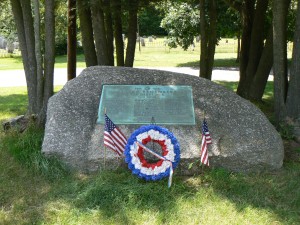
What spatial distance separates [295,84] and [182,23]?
→ 1811 centimetres

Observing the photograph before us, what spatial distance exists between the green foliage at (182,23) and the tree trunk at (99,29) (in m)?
15.2

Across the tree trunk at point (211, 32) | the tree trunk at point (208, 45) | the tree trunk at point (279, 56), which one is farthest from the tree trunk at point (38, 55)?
the tree trunk at point (211, 32)

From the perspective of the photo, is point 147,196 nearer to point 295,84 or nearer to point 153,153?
point 153,153

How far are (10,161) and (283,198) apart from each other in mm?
3675

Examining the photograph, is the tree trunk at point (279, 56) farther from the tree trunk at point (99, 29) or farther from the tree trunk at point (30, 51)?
the tree trunk at point (30, 51)

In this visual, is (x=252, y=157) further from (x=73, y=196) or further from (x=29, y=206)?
(x=29, y=206)

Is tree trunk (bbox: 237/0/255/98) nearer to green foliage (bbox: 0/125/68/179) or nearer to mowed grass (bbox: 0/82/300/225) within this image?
mowed grass (bbox: 0/82/300/225)

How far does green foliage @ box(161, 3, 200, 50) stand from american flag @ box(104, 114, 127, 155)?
1904 centimetres

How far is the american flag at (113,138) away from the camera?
5164 millimetres

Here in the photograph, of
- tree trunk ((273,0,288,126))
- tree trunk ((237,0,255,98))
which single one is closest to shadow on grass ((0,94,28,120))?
tree trunk ((237,0,255,98))

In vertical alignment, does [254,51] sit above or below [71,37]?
below

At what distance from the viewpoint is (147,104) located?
6066 millimetres

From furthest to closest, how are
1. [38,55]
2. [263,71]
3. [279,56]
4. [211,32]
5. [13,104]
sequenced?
[13,104], [211,32], [263,71], [38,55], [279,56]

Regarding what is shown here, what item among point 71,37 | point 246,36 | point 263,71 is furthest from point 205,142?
point 246,36
